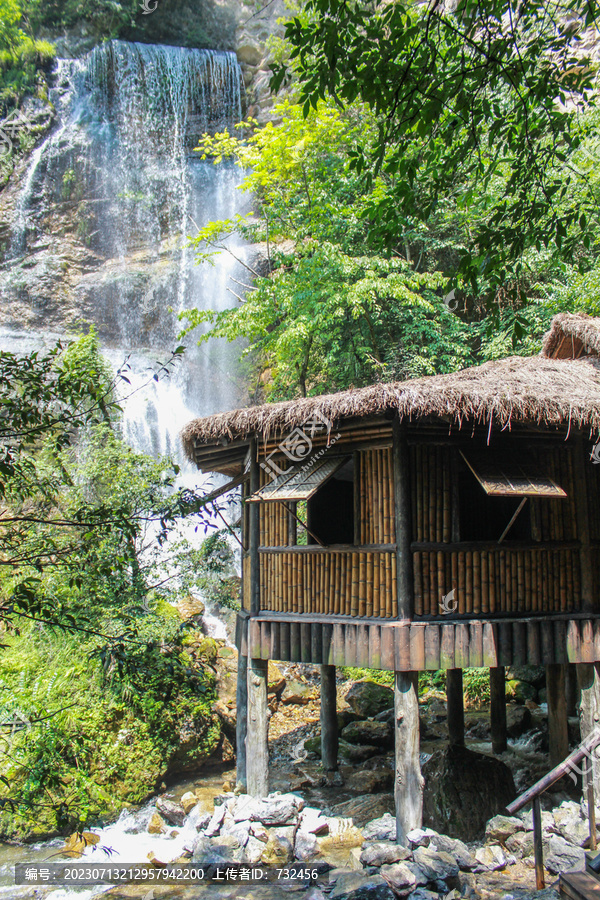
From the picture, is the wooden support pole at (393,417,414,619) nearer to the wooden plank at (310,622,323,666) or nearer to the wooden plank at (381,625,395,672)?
the wooden plank at (381,625,395,672)

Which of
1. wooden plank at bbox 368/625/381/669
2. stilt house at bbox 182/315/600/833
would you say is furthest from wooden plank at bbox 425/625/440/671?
wooden plank at bbox 368/625/381/669

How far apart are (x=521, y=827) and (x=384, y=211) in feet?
21.0

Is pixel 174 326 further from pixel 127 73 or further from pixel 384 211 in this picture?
pixel 384 211

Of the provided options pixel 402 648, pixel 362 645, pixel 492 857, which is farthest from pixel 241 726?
pixel 492 857

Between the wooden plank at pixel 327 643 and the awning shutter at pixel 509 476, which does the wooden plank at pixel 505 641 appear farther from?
the wooden plank at pixel 327 643

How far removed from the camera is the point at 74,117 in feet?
79.4

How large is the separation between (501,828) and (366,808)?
2.26 metres

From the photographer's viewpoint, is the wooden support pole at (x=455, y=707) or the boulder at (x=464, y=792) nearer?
the boulder at (x=464, y=792)

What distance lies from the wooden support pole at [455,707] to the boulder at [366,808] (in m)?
1.70

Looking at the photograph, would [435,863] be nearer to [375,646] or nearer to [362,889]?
[362,889]

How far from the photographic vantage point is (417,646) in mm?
6891

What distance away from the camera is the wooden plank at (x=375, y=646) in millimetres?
6984

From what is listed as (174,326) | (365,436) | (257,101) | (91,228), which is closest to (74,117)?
(91,228)

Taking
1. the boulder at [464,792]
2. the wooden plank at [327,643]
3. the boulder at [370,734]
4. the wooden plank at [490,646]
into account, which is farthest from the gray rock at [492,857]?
the boulder at [370,734]
